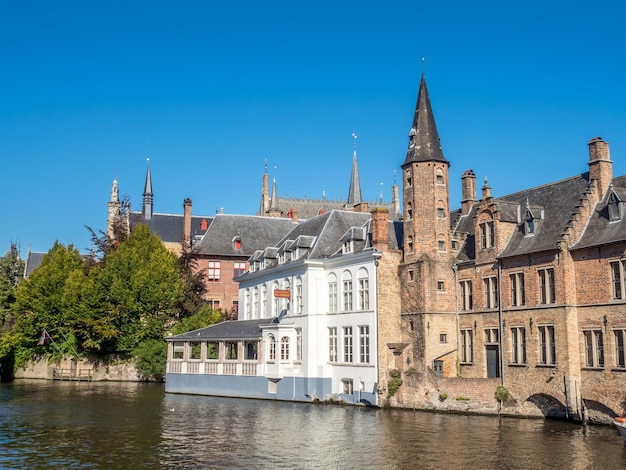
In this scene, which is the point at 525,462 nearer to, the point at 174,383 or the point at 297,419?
the point at 297,419

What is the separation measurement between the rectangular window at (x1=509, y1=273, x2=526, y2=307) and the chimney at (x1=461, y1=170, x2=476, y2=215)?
934 centimetres

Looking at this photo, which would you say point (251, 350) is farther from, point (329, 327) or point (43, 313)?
point (43, 313)

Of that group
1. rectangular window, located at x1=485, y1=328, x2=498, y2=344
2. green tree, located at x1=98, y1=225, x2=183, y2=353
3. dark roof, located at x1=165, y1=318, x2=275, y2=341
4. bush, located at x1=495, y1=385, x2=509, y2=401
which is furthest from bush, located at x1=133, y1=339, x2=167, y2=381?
bush, located at x1=495, y1=385, x2=509, y2=401

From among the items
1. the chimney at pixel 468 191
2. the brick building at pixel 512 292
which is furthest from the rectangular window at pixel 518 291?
the chimney at pixel 468 191

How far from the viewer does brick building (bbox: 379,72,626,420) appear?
3206 cm

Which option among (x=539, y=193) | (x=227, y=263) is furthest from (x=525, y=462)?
(x=227, y=263)

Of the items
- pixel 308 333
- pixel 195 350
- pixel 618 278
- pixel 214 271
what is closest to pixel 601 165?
pixel 618 278

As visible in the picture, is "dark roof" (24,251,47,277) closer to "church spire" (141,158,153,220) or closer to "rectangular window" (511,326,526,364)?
"church spire" (141,158,153,220)

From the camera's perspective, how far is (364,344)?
134 ft

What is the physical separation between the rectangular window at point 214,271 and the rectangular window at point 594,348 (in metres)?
41.3

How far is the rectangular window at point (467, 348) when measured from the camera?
39344 mm

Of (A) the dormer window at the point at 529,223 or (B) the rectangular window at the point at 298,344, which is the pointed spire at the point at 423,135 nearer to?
(A) the dormer window at the point at 529,223

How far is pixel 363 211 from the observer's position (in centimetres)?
5347

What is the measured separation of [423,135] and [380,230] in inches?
251
